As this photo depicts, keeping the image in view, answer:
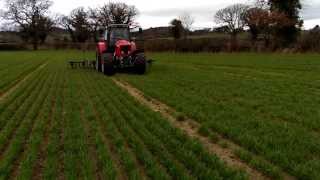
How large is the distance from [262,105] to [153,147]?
436cm

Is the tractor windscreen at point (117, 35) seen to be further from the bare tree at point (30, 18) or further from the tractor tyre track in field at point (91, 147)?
the bare tree at point (30, 18)

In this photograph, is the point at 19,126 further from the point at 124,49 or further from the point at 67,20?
the point at 67,20

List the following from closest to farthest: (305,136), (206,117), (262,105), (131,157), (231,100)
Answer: (131,157)
(305,136)
(206,117)
(262,105)
(231,100)

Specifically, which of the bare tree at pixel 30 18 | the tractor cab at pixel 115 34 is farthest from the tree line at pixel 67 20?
the tractor cab at pixel 115 34

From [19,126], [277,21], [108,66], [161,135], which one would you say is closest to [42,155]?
[161,135]

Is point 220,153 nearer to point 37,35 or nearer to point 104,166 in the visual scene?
point 104,166

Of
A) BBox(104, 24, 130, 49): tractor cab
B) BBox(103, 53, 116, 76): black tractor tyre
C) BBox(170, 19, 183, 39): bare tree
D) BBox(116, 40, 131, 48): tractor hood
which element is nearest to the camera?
BBox(103, 53, 116, 76): black tractor tyre

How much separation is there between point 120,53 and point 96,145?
13124 mm

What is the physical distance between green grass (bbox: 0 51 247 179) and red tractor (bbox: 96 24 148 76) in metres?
8.51

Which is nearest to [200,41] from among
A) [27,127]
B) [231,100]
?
[231,100]

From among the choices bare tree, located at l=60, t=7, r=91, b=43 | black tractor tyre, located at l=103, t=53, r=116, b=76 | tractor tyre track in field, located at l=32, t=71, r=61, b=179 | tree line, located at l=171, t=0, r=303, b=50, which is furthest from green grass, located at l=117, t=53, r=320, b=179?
bare tree, located at l=60, t=7, r=91, b=43

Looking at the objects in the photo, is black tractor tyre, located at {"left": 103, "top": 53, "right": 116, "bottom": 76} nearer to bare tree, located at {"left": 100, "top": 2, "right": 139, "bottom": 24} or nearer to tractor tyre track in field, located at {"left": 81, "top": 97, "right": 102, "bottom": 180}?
tractor tyre track in field, located at {"left": 81, "top": 97, "right": 102, "bottom": 180}

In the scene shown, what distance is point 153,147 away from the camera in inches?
249

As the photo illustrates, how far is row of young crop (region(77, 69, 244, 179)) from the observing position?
17.0 ft
